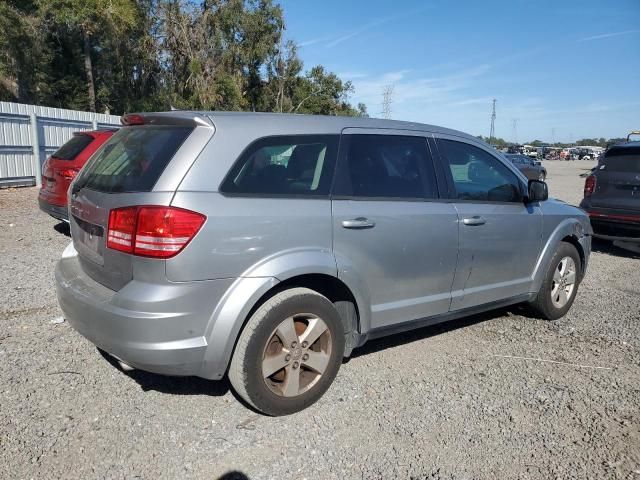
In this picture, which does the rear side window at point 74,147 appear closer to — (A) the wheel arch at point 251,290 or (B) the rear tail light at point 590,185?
(A) the wheel arch at point 251,290

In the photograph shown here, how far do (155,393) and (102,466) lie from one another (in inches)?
30.1

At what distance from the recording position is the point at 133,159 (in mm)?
3078

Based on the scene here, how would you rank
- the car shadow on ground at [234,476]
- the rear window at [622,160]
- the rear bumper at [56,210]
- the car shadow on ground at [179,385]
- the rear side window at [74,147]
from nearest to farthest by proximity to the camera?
1. the car shadow on ground at [234,476]
2. the car shadow on ground at [179,385]
3. the rear bumper at [56,210]
4. the rear side window at [74,147]
5. the rear window at [622,160]

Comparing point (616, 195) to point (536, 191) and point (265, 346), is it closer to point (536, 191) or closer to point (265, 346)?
point (536, 191)

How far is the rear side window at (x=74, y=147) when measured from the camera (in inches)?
302

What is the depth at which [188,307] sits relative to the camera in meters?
2.73

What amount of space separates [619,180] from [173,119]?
746cm

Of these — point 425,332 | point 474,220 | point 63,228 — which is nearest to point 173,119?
point 474,220

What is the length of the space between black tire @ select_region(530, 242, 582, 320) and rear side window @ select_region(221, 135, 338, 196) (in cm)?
267

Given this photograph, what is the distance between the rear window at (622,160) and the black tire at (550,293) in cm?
378

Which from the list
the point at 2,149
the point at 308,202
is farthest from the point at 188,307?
the point at 2,149

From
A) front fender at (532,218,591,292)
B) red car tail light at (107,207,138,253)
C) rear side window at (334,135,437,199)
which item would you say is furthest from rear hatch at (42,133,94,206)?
front fender at (532,218,591,292)

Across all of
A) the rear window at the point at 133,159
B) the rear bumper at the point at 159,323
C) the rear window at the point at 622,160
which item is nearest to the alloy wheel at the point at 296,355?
the rear bumper at the point at 159,323

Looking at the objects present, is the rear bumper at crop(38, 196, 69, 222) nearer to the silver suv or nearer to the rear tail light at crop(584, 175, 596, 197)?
the silver suv
